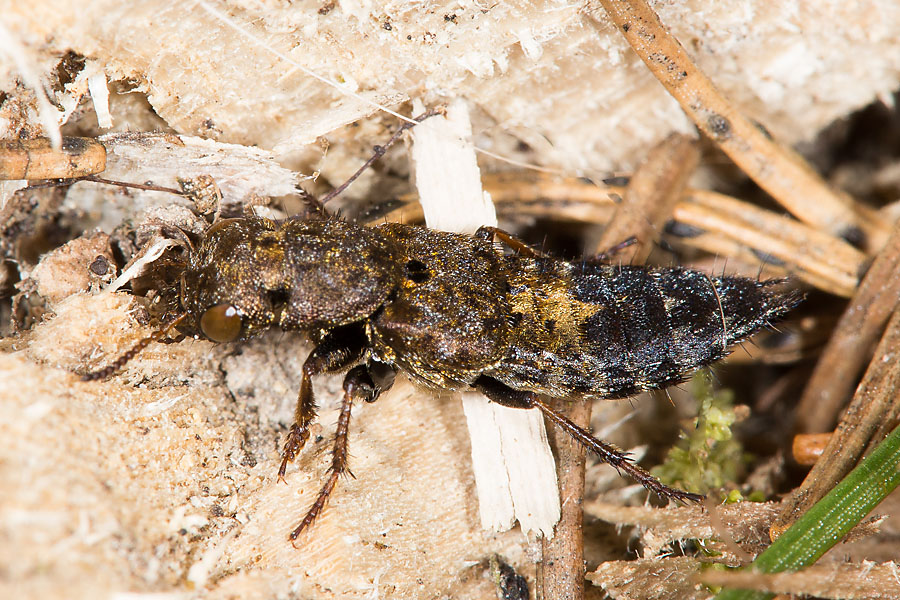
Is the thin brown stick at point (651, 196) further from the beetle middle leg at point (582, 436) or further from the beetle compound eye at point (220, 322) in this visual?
the beetle compound eye at point (220, 322)

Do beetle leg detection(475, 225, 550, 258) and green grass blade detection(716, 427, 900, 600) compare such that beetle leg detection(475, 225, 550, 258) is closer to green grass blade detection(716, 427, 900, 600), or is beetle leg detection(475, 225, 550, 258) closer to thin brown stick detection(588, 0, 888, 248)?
thin brown stick detection(588, 0, 888, 248)

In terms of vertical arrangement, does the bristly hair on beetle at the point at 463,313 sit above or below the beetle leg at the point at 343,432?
above

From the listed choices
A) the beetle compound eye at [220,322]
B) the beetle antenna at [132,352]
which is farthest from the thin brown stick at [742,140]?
the beetle antenna at [132,352]

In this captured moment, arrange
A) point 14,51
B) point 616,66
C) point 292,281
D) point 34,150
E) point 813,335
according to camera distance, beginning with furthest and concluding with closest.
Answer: point 813,335 → point 616,66 → point 292,281 → point 34,150 → point 14,51

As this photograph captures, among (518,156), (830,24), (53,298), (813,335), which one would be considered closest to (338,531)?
(53,298)

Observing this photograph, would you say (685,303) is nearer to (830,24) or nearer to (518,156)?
(518,156)

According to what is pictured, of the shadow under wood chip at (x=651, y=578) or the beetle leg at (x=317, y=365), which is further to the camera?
the beetle leg at (x=317, y=365)
